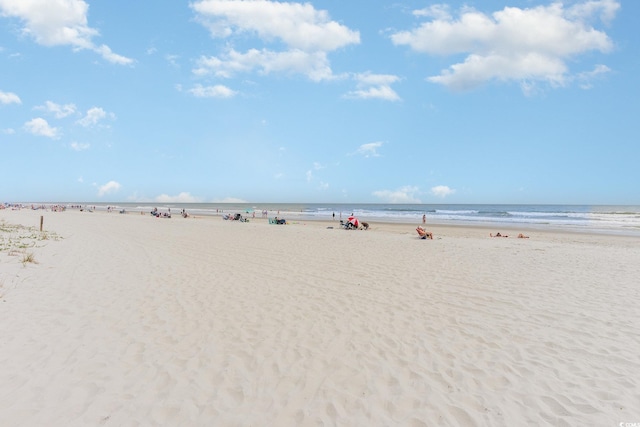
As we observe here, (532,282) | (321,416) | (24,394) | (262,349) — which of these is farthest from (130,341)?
(532,282)

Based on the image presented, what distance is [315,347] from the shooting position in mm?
5168

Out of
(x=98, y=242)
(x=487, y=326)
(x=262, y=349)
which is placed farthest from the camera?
(x=98, y=242)

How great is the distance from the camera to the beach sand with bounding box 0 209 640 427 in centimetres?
371

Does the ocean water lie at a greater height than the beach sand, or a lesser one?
greater

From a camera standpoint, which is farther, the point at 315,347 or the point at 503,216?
the point at 503,216

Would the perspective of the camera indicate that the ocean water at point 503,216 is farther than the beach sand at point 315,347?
Yes

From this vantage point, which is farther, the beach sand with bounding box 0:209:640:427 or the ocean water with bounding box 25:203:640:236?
the ocean water with bounding box 25:203:640:236

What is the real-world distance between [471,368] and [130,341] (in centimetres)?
493

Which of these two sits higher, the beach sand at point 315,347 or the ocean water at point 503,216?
the ocean water at point 503,216

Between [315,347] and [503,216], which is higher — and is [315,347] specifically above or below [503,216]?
below

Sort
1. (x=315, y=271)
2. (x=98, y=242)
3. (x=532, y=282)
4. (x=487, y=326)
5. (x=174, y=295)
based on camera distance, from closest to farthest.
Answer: (x=487, y=326) → (x=174, y=295) → (x=532, y=282) → (x=315, y=271) → (x=98, y=242)

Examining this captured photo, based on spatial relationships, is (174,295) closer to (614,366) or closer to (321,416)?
(321,416)

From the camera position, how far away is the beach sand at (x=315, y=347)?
3713 millimetres

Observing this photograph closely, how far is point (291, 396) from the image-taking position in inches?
155
